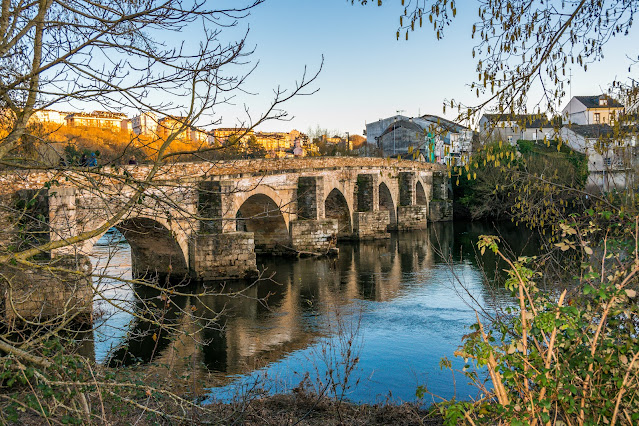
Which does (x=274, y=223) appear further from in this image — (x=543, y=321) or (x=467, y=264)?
(x=543, y=321)

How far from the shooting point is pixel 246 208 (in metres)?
19.6

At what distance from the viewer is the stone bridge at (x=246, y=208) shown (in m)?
7.92

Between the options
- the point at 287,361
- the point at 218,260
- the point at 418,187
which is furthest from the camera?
the point at 418,187

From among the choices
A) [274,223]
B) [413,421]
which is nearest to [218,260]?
[274,223]

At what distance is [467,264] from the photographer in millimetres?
17297

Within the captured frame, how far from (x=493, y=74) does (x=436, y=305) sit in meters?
8.22

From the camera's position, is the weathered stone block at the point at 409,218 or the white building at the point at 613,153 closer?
the white building at the point at 613,153

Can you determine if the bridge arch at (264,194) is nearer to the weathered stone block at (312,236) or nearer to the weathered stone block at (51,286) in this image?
the weathered stone block at (312,236)

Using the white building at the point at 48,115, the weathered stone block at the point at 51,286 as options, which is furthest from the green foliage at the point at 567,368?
the white building at the point at 48,115

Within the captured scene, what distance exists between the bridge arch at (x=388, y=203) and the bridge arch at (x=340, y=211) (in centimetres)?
508

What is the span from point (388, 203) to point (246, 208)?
12.0 metres

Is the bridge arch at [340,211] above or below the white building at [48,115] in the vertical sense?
below

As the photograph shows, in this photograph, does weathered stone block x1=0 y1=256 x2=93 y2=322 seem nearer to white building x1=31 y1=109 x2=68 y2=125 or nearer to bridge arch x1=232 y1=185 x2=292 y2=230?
white building x1=31 y1=109 x2=68 y2=125

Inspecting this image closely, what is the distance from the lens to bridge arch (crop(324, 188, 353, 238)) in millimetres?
25000
